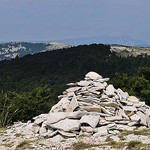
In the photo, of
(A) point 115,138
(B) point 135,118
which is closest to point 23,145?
(A) point 115,138

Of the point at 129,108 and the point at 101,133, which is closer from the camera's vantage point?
the point at 101,133

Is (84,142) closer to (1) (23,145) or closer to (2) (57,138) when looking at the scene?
(2) (57,138)

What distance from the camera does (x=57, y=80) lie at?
13938cm

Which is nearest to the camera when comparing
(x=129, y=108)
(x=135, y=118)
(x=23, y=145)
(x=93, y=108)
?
(x=23, y=145)

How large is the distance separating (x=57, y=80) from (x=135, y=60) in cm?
8390

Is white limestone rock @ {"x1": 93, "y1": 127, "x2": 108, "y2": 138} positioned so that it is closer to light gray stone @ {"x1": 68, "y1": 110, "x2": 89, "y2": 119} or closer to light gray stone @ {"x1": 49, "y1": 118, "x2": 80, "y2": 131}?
light gray stone @ {"x1": 49, "y1": 118, "x2": 80, "y2": 131}

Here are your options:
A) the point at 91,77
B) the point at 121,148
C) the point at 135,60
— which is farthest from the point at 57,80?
the point at 121,148

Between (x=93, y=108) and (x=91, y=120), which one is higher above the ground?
(x=93, y=108)

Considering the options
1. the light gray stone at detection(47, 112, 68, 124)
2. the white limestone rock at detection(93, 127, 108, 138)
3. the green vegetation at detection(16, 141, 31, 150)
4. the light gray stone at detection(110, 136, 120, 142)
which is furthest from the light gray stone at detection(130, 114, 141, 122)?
the green vegetation at detection(16, 141, 31, 150)

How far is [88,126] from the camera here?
13484 millimetres

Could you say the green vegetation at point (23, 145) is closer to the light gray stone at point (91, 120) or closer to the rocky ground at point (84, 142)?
the rocky ground at point (84, 142)

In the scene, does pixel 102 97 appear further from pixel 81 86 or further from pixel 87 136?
pixel 87 136

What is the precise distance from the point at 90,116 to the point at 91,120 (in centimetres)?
52

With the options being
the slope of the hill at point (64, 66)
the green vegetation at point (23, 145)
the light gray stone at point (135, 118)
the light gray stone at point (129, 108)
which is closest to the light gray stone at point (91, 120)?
the light gray stone at point (135, 118)
